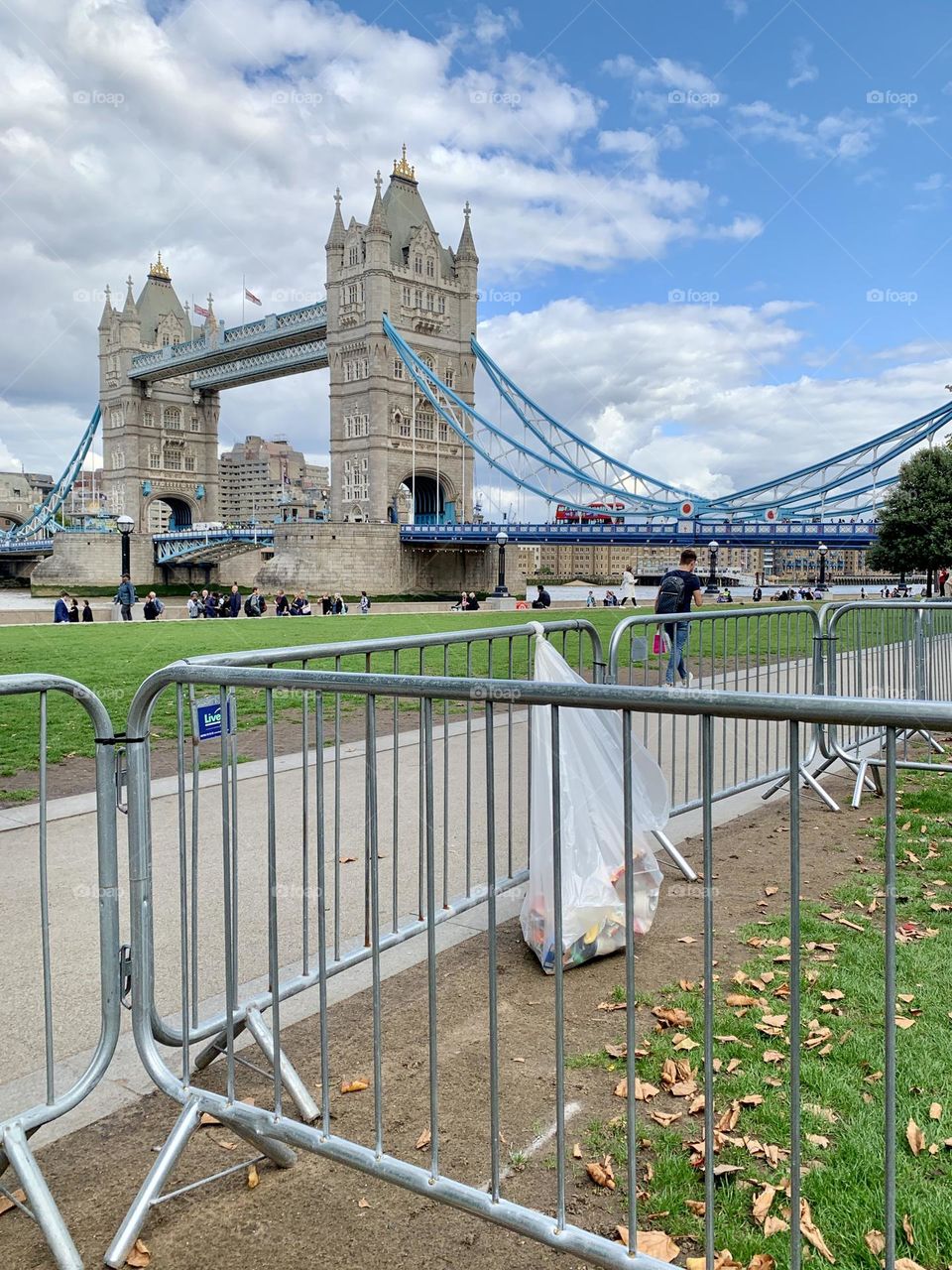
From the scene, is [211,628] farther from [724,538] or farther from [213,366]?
[213,366]

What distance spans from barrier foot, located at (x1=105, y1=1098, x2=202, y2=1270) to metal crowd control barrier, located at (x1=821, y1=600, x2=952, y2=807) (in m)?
4.97

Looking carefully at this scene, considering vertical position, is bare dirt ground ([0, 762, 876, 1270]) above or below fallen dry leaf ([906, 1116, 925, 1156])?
below

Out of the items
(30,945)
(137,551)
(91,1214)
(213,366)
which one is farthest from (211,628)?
(213,366)

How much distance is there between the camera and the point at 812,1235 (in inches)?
86.8

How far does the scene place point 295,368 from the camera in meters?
83.4

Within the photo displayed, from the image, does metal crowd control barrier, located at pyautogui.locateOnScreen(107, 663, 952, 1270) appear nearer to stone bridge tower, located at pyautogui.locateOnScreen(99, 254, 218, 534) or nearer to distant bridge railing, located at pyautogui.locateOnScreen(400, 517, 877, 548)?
distant bridge railing, located at pyautogui.locateOnScreen(400, 517, 877, 548)

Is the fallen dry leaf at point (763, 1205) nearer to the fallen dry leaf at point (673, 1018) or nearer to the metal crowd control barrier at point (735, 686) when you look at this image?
the fallen dry leaf at point (673, 1018)

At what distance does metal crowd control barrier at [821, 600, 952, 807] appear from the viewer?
6.80 metres

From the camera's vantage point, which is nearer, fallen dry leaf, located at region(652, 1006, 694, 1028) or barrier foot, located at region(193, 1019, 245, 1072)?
barrier foot, located at region(193, 1019, 245, 1072)

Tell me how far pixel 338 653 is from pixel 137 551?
73.4 metres

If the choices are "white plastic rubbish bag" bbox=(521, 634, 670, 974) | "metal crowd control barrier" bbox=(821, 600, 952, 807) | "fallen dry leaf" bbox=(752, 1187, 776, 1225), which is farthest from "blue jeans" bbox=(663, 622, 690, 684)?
"fallen dry leaf" bbox=(752, 1187, 776, 1225)

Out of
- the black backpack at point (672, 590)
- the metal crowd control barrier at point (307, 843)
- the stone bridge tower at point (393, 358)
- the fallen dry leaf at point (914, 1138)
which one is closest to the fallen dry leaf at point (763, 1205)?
the fallen dry leaf at point (914, 1138)

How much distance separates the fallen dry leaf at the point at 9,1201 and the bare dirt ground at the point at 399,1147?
0.13 ft

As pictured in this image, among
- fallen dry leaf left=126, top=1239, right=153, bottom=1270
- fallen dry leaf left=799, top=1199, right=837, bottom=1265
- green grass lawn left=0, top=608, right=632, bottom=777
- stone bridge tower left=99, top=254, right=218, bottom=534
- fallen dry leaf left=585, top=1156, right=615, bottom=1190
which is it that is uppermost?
stone bridge tower left=99, top=254, right=218, bottom=534
